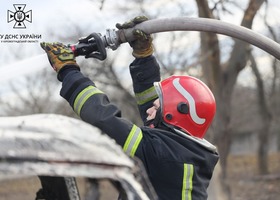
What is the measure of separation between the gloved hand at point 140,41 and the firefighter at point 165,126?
0.43 meters

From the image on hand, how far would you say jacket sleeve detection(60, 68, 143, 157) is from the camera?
3.24 m

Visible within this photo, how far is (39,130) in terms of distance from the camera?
1852 mm

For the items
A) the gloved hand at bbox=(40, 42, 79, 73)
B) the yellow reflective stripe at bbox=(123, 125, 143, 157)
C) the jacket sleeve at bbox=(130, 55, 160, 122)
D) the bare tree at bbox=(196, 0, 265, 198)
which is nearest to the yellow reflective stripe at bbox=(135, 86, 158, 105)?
the jacket sleeve at bbox=(130, 55, 160, 122)

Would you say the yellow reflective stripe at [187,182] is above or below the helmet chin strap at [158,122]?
below

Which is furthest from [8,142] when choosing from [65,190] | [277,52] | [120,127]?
[277,52]

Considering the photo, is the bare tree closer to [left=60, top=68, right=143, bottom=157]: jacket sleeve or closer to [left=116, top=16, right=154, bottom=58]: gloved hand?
[left=116, top=16, right=154, bottom=58]: gloved hand

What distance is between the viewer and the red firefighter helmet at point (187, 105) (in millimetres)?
3523

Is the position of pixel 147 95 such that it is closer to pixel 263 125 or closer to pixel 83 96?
pixel 83 96

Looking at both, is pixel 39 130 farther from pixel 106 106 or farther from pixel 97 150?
pixel 106 106

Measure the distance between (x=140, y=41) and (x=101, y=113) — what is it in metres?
0.91

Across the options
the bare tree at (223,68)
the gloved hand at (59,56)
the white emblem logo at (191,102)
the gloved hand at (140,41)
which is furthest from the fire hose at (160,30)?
the bare tree at (223,68)

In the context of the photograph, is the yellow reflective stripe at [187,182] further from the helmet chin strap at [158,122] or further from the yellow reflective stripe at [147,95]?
the yellow reflective stripe at [147,95]

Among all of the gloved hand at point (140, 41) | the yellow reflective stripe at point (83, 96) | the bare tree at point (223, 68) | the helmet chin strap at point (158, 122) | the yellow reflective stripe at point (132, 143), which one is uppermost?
the bare tree at point (223, 68)

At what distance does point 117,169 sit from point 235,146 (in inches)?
2551
